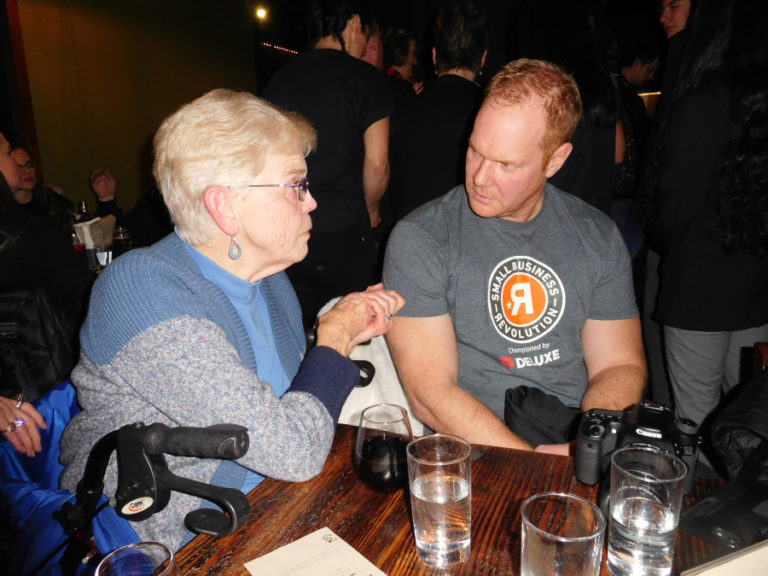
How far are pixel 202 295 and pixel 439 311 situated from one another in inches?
29.9

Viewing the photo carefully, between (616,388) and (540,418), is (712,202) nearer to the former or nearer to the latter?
(616,388)

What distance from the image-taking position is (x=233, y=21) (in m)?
6.71

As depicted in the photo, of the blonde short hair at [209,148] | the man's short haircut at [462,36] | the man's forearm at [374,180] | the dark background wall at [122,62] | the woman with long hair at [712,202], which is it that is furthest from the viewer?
the dark background wall at [122,62]

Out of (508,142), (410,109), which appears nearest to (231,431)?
(508,142)

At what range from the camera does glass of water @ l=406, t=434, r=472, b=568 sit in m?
0.87

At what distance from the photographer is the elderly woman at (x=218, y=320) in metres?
1.07

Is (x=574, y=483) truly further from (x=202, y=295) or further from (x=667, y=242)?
(x=667, y=242)

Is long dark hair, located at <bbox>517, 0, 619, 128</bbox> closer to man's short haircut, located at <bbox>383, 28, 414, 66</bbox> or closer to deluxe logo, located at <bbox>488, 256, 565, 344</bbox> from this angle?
deluxe logo, located at <bbox>488, 256, 565, 344</bbox>

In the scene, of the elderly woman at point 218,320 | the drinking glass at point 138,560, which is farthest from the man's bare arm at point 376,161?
the drinking glass at point 138,560

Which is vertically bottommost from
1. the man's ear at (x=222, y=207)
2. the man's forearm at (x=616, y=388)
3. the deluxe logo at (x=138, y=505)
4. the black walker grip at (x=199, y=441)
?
the man's forearm at (x=616, y=388)

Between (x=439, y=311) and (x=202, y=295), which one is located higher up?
(x=202, y=295)

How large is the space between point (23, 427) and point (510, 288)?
1397 mm

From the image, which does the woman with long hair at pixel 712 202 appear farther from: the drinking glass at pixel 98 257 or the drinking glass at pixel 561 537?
the drinking glass at pixel 98 257

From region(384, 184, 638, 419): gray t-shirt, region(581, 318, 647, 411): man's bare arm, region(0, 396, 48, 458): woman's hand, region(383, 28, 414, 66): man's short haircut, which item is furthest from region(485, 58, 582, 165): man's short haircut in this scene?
region(383, 28, 414, 66): man's short haircut
